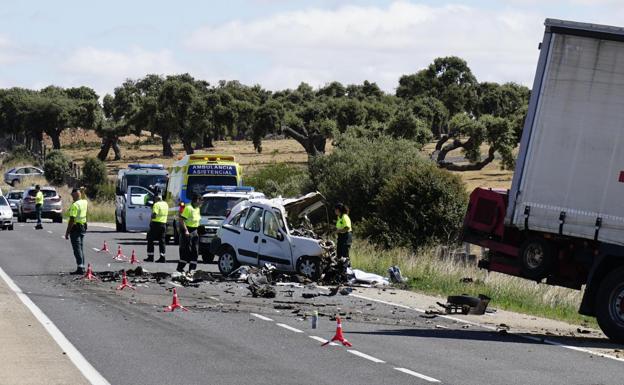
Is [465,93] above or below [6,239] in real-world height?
above

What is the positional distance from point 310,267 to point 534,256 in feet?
24.3

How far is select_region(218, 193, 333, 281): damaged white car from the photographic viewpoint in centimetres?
2373

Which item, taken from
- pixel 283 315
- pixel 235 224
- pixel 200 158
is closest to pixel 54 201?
pixel 200 158

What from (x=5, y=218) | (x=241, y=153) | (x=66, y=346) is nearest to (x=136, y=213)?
(x=5, y=218)

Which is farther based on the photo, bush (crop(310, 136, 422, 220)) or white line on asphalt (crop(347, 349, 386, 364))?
bush (crop(310, 136, 422, 220))

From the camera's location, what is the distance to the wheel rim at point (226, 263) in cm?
2442

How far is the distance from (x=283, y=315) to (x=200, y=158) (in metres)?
18.9

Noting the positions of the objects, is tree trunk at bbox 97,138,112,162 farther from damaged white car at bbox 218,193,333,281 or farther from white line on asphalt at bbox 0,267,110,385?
white line on asphalt at bbox 0,267,110,385

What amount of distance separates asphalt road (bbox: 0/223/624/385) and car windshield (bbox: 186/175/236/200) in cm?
1389

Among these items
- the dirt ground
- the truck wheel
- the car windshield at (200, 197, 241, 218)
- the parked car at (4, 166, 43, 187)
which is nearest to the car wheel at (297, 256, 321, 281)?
the truck wheel

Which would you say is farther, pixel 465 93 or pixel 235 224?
pixel 465 93

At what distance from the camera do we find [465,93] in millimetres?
107125

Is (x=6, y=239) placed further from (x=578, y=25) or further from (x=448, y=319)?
(x=578, y=25)

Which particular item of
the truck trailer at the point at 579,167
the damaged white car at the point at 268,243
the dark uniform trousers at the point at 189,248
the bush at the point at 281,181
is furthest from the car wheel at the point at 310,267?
the bush at the point at 281,181
